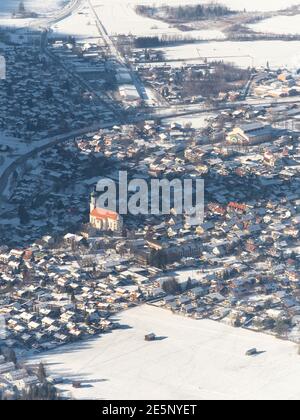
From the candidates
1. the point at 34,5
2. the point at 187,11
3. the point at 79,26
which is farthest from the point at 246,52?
the point at 34,5

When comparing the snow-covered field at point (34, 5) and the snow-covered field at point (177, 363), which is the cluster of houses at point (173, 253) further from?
the snow-covered field at point (34, 5)

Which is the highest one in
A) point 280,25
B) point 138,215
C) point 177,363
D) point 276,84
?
point 280,25

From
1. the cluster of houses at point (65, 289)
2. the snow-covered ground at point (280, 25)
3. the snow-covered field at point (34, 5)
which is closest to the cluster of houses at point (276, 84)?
the snow-covered ground at point (280, 25)

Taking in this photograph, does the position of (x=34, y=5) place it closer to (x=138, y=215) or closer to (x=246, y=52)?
(x=246, y=52)

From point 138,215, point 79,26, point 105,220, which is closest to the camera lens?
point 105,220

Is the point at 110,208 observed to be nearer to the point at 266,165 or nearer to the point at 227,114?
the point at 266,165

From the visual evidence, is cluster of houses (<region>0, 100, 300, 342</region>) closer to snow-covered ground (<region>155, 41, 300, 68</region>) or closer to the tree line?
snow-covered ground (<region>155, 41, 300, 68</region>)

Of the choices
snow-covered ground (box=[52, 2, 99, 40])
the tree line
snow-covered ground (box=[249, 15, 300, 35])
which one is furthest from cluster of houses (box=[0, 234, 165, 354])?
the tree line
